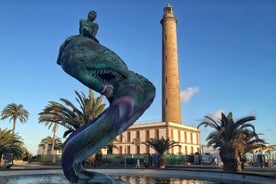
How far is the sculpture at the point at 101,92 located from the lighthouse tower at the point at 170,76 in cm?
4443

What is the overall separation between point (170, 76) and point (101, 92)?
4543cm

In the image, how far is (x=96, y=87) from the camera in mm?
7383

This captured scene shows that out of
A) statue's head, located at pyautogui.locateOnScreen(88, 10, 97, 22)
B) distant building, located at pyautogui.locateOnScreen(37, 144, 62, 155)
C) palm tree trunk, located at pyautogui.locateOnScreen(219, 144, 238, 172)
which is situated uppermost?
statue's head, located at pyautogui.locateOnScreen(88, 10, 97, 22)

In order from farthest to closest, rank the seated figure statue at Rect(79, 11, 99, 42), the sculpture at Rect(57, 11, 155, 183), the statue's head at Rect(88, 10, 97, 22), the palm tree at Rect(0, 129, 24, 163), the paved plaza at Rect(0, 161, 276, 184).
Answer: the palm tree at Rect(0, 129, 24, 163), the paved plaza at Rect(0, 161, 276, 184), the statue's head at Rect(88, 10, 97, 22), the seated figure statue at Rect(79, 11, 99, 42), the sculpture at Rect(57, 11, 155, 183)

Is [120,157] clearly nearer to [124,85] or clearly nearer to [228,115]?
[228,115]

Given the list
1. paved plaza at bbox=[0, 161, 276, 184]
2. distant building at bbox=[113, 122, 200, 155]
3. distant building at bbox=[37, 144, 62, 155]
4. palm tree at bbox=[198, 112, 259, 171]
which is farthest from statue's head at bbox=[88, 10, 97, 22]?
distant building at bbox=[37, 144, 62, 155]

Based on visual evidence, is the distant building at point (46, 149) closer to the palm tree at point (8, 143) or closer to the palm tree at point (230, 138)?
the palm tree at point (8, 143)

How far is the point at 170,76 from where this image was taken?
52.2 m

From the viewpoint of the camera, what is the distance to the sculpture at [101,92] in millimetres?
6801

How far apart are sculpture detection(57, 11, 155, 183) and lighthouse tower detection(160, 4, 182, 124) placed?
4443 centimetres

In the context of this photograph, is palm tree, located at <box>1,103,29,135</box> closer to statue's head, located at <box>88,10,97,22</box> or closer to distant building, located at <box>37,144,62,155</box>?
distant building, located at <box>37,144,62,155</box>

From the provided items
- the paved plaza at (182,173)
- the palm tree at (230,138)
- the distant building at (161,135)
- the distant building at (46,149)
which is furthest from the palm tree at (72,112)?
the distant building at (46,149)

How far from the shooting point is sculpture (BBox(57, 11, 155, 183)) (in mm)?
6801

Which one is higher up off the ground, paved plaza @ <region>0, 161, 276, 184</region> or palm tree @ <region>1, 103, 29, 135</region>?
palm tree @ <region>1, 103, 29, 135</region>
